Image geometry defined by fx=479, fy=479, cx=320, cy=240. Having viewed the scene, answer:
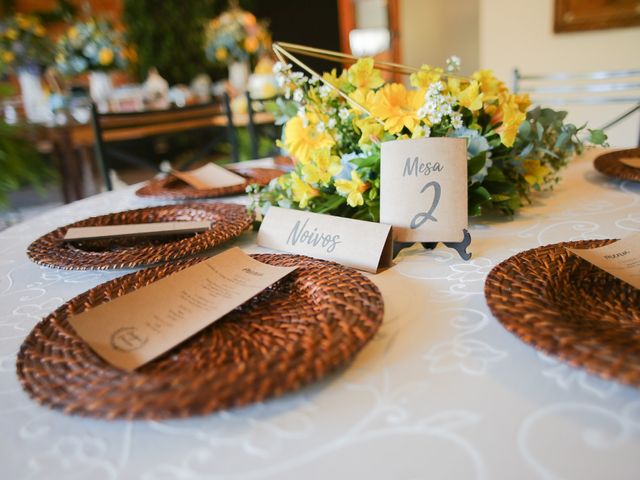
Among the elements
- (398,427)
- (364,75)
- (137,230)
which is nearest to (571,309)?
(398,427)

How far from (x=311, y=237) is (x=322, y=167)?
0.13 metres

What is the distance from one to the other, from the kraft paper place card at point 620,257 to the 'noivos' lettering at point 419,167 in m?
0.19

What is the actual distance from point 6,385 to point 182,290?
179 millimetres

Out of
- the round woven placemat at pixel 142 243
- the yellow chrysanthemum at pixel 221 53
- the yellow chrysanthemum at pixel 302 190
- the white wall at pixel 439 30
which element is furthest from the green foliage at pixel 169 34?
the yellow chrysanthemum at pixel 302 190

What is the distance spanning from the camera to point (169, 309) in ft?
1.63

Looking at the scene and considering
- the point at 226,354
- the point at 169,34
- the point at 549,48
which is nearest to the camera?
the point at 226,354

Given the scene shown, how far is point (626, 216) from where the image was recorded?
30.7 inches

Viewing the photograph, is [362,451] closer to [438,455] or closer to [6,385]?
[438,455]

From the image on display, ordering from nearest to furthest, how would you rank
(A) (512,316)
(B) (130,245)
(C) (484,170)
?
(A) (512,316), (C) (484,170), (B) (130,245)

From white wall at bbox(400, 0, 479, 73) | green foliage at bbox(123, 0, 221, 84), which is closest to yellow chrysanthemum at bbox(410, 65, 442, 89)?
white wall at bbox(400, 0, 479, 73)

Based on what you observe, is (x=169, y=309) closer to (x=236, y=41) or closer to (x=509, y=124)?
(x=509, y=124)

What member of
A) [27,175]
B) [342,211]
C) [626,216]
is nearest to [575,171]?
[626,216]

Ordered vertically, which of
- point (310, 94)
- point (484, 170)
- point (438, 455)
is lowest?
point (438, 455)

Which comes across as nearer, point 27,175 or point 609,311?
point 609,311
